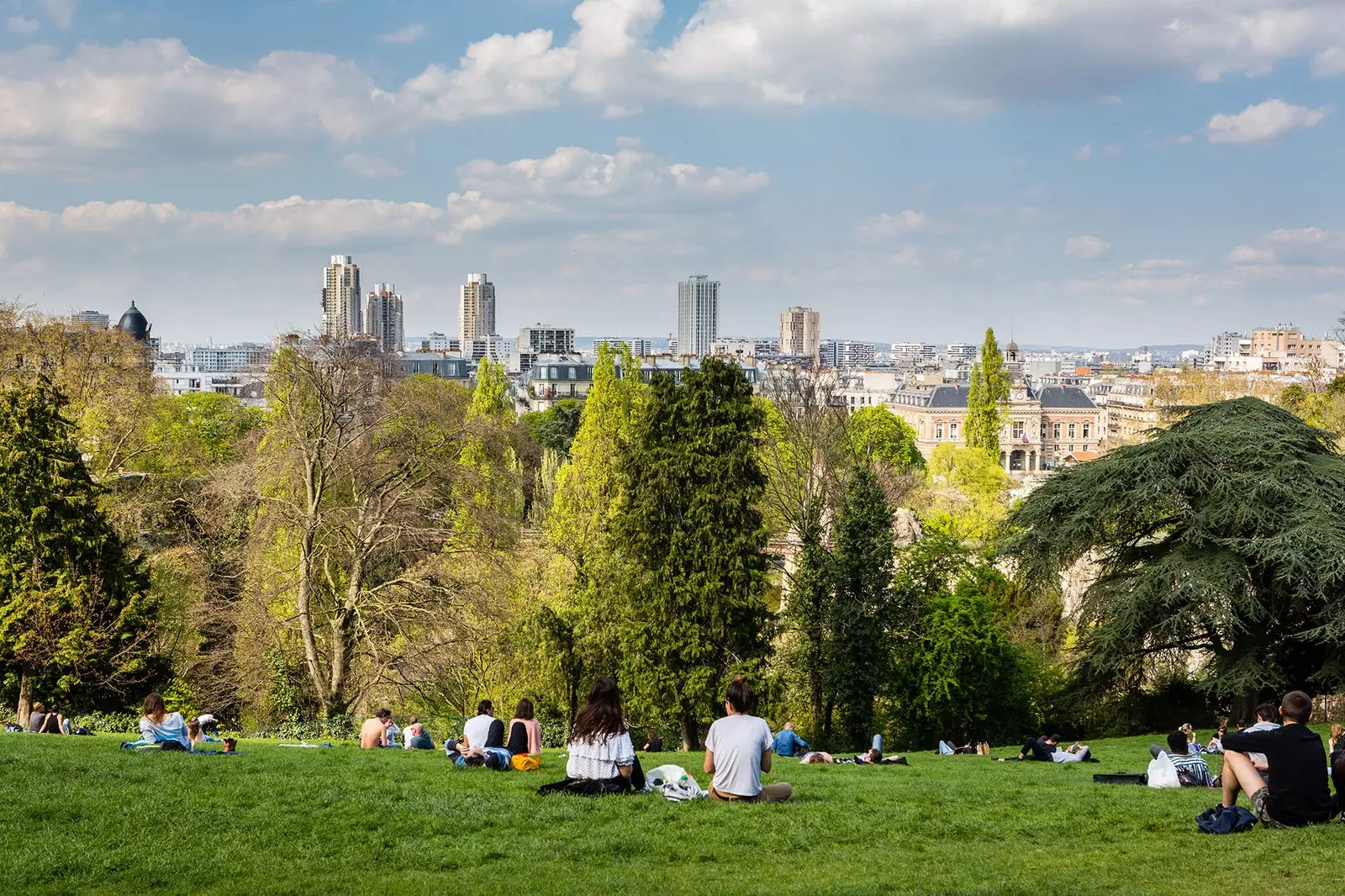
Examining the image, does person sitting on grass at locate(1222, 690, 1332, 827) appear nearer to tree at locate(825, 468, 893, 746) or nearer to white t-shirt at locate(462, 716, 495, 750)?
white t-shirt at locate(462, 716, 495, 750)

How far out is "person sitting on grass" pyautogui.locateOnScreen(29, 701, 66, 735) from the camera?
19578 mm

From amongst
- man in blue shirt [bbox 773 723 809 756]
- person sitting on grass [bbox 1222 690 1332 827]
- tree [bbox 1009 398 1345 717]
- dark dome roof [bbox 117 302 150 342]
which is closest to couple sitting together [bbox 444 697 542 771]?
man in blue shirt [bbox 773 723 809 756]

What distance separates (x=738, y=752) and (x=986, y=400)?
70.5 meters

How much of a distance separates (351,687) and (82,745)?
13080mm

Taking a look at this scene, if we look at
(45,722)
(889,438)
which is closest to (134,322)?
(889,438)

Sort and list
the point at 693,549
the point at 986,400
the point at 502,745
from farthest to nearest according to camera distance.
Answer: the point at 986,400 < the point at 693,549 < the point at 502,745

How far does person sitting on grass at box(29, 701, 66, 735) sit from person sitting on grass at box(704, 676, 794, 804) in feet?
45.2

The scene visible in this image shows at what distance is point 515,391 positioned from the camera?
157500mm

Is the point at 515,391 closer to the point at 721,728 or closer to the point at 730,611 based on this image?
the point at 730,611

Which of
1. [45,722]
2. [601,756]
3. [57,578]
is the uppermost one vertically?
[57,578]

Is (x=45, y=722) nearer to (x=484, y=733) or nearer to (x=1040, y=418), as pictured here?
(x=484, y=733)

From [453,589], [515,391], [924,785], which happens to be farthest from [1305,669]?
[515,391]

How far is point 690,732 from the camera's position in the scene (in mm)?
24859

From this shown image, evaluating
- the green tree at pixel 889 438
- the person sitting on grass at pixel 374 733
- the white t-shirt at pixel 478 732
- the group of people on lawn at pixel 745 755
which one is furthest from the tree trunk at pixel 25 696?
the green tree at pixel 889 438
